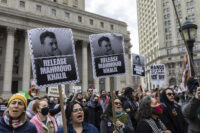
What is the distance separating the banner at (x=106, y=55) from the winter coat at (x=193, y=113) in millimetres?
1958

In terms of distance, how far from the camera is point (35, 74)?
3816mm

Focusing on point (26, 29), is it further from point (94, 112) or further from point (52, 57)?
point (52, 57)

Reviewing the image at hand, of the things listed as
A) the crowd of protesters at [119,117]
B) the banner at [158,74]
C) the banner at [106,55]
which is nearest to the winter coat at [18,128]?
the crowd of protesters at [119,117]

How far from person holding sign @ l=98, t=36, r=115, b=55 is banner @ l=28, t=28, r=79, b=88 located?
3.30 feet

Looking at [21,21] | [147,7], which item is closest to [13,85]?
[21,21]

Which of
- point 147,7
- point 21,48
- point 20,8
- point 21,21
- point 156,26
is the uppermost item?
point 147,7

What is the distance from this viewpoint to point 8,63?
28906mm

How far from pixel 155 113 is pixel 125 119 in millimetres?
1017

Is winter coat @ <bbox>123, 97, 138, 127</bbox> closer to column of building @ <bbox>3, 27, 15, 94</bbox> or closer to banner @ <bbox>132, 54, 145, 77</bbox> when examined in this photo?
banner @ <bbox>132, 54, 145, 77</bbox>

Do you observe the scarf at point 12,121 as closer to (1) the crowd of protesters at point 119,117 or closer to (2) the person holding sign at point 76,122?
(1) the crowd of protesters at point 119,117

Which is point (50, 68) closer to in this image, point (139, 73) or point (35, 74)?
point (35, 74)

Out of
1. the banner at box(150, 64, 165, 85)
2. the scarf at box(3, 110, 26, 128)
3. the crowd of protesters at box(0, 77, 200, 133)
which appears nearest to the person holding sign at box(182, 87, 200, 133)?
the crowd of protesters at box(0, 77, 200, 133)

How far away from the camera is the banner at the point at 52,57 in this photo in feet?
12.7

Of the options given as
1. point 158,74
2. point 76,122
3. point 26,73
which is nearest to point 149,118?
point 76,122
